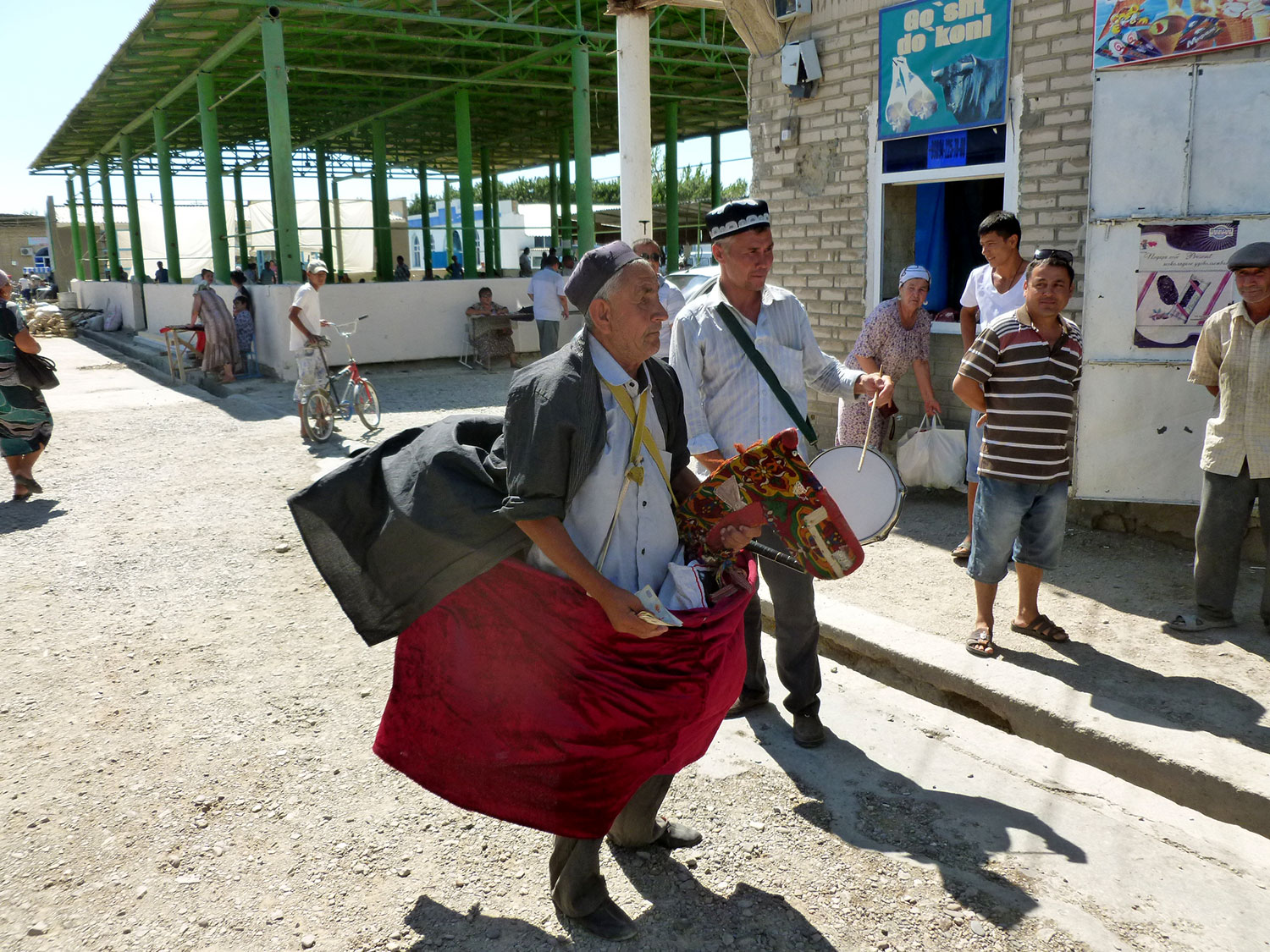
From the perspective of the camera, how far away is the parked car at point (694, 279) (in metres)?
3.94

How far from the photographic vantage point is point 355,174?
3347cm

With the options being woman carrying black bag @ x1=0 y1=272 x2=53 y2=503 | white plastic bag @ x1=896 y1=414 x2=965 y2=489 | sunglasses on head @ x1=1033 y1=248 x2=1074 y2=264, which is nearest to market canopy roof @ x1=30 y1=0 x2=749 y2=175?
white plastic bag @ x1=896 y1=414 x2=965 y2=489

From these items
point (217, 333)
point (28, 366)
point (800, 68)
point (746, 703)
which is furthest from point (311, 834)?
point (217, 333)

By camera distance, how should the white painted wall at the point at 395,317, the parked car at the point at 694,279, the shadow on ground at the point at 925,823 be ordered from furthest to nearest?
1. the white painted wall at the point at 395,317
2. the parked car at the point at 694,279
3. the shadow on ground at the point at 925,823

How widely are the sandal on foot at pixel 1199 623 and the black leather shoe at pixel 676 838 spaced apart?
2752mm

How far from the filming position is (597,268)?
240 cm

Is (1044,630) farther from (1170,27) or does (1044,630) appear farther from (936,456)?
(1170,27)

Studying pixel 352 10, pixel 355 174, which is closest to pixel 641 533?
pixel 352 10

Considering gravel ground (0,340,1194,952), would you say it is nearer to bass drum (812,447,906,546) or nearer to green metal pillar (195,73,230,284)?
bass drum (812,447,906,546)

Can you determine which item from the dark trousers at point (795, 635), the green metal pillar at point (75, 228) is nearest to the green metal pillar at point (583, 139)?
the dark trousers at point (795, 635)

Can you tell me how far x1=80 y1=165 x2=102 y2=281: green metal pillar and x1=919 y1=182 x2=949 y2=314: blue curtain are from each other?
101 ft

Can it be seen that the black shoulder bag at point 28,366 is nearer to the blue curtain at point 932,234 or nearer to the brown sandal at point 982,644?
the blue curtain at point 932,234

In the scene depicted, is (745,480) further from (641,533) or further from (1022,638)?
(1022,638)

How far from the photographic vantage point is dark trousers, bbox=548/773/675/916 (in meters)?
2.59
